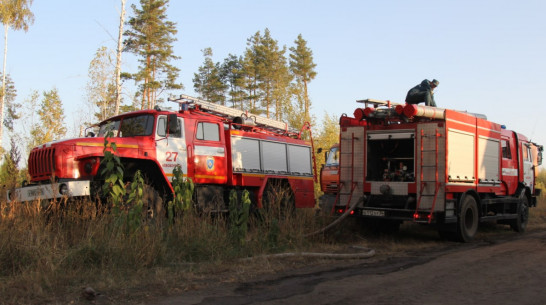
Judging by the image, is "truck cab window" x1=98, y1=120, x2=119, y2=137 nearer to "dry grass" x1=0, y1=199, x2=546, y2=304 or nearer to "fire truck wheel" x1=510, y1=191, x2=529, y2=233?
"dry grass" x1=0, y1=199, x2=546, y2=304

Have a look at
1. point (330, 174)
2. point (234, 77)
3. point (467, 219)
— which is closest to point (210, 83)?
point (234, 77)

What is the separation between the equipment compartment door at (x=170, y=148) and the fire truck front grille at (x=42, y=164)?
2.16 m

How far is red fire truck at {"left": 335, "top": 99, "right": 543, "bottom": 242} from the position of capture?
10.1m

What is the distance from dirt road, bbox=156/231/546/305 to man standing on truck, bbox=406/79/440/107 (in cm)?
433

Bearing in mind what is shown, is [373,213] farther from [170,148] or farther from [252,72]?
[252,72]

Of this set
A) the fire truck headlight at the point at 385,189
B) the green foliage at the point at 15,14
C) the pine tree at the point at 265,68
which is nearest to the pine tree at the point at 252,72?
the pine tree at the point at 265,68

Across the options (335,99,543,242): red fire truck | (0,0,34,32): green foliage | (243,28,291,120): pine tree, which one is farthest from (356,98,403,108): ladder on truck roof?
(243,28,291,120): pine tree

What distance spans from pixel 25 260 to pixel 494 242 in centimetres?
979

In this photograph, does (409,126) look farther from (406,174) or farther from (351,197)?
(351,197)

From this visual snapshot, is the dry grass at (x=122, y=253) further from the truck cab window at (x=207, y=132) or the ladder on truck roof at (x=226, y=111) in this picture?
the ladder on truck roof at (x=226, y=111)

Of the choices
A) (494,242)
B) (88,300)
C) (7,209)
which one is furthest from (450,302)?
(7,209)

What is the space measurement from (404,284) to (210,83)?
40.8 meters

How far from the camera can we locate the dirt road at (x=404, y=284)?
541 centimetres

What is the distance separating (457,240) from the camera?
10.9 metres
